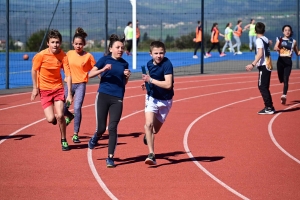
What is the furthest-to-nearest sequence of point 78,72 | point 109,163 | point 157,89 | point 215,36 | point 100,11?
point 215,36 → point 100,11 → point 78,72 → point 157,89 → point 109,163

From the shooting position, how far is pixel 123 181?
8.82 metres

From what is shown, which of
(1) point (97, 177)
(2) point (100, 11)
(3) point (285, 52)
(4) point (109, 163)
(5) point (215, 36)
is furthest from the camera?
(5) point (215, 36)

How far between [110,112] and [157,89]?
2.43 ft

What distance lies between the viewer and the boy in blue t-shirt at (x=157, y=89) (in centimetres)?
968

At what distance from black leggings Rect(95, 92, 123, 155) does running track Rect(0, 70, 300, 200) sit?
0.47 m

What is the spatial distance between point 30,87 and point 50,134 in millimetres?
8959

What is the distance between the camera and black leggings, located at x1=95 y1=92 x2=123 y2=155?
32.0ft

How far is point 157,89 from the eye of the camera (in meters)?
9.91

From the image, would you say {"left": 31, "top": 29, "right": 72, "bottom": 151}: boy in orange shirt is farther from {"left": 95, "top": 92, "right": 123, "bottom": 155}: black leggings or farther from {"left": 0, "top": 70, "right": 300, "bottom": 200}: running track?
{"left": 95, "top": 92, "right": 123, "bottom": 155}: black leggings

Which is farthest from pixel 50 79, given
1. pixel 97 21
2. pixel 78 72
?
pixel 97 21

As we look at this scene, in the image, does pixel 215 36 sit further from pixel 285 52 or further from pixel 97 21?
pixel 285 52

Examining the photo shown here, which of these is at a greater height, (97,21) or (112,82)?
(97,21)

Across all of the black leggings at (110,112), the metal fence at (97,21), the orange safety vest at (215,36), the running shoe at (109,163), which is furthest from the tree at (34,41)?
the running shoe at (109,163)

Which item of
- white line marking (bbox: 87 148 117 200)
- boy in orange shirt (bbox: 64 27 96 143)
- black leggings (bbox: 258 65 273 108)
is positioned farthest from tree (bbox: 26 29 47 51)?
white line marking (bbox: 87 148 117 200)
